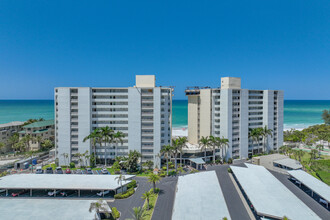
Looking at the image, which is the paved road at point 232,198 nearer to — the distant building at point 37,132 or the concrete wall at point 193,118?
the concrete wall at point 193,118

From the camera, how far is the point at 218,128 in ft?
212

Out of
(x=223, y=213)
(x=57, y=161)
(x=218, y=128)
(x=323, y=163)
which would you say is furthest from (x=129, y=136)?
(x=323, y=163)

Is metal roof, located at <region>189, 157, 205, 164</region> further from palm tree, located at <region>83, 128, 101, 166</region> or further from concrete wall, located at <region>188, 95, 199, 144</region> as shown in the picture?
palm tree, located at <region>83, 128, 101, 166</region>

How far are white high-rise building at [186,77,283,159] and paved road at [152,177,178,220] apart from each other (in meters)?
25.1

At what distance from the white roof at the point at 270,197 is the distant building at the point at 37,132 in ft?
230

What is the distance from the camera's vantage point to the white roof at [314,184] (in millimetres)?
34969

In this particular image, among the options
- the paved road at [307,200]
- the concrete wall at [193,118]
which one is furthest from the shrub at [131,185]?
the paved road at [307,200]

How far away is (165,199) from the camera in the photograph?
37906 millimetres

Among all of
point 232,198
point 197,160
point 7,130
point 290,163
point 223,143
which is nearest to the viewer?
point 232,198

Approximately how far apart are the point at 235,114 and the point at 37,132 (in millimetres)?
73011

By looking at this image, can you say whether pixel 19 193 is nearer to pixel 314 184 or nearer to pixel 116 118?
pixel 116 118

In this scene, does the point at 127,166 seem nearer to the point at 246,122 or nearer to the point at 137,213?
Answer: the point at 137,213

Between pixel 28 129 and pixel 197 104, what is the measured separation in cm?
6549

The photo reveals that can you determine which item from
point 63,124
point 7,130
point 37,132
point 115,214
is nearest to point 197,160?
point 115,214
